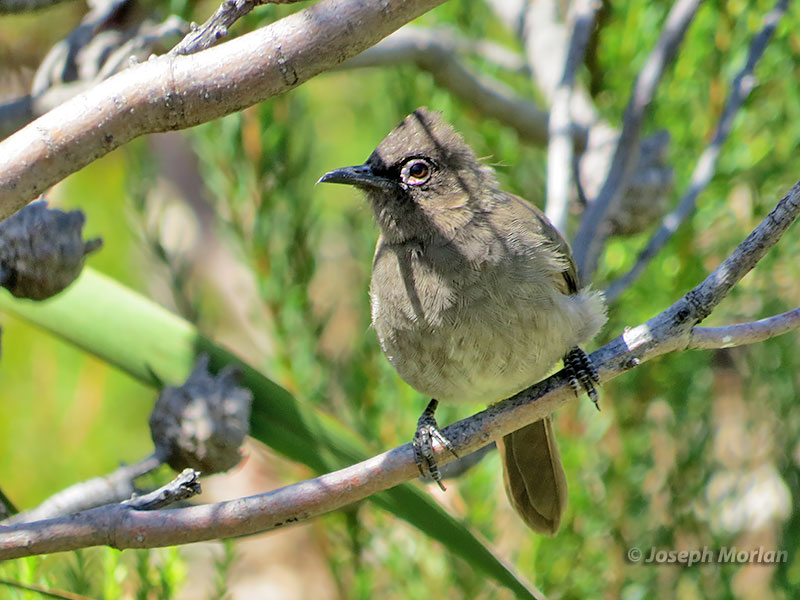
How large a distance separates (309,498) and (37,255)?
72 cm

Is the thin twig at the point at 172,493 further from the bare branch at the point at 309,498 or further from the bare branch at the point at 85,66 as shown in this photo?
the bare branch at the point at 85,66

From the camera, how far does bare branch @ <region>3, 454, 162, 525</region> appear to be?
1.79 meters

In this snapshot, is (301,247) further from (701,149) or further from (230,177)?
(701,149)

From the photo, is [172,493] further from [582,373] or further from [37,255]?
[582,373]

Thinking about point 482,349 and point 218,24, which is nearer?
point 218,24

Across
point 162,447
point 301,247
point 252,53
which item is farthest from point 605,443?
point 252,53

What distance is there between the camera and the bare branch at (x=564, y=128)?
2.57 meters

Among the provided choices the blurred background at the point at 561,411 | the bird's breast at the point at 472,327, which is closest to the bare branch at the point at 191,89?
the bird's breast at the point at 472,327

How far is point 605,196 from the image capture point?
2555mm

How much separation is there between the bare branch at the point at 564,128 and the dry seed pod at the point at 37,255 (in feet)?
4.22

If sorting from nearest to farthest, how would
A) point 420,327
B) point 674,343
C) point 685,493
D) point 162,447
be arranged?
point 674,343
point 162,447
point 420,327
point 685,493

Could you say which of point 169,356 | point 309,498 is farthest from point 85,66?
point 309,498

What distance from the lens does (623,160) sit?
8.43ft

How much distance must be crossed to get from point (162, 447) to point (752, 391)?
6.34 ft
